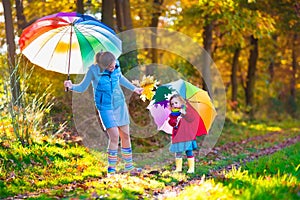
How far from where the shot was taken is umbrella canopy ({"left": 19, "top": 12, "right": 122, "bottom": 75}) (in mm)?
9180

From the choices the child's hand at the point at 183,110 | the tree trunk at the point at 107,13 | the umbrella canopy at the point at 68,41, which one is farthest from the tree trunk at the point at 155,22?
the child's hand at the point at 183,110

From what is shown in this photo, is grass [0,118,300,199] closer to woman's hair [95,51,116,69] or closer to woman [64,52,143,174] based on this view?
woman [64,52,143,174]

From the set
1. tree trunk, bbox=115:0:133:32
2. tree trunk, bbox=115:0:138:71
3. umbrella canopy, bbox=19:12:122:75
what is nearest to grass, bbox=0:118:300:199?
umbrella canopy, bbox=19:12:122:75

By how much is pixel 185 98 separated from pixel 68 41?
2431 mm

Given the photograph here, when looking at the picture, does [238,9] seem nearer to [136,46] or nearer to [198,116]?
[136,46]

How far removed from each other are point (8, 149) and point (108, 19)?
6.26m

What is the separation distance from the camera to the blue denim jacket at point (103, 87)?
27.6 feet

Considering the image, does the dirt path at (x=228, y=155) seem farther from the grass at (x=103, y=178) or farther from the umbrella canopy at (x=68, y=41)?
the umbrella canopy at (x=68, y=41)

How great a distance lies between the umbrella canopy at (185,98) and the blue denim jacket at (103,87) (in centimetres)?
108

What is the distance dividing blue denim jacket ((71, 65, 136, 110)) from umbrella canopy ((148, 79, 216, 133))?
108cm

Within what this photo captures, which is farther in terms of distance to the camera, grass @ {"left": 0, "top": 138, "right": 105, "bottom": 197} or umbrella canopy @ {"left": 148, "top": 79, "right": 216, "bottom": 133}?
umbrella canopy @ {"left": 148, "top": 79, "right": 216, "bottom": 133}

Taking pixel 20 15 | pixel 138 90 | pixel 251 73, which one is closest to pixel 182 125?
pixel 138 90

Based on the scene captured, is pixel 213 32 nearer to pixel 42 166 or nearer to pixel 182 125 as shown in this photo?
pixel 182 125

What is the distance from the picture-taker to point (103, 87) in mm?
8430
